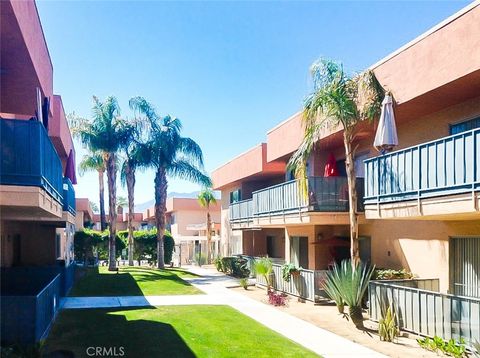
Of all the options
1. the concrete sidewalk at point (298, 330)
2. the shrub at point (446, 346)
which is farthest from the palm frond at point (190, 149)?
the shrub at point (446, 346)

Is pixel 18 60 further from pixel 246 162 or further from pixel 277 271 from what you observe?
pixel 246 162

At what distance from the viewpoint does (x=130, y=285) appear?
74.5ft

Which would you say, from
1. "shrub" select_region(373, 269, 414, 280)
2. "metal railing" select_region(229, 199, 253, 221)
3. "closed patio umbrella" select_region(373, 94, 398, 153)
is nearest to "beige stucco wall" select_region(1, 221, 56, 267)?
"metal railing" select_region(229, 199, 253, 221)

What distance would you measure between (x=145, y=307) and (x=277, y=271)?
6402mm

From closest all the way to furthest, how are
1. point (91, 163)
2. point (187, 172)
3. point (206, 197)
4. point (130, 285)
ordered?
1. point (130, 285)
2. point (187, 172)
3. point (91, 163)
4. point (206, 197)

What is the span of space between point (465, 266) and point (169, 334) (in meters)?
7.71

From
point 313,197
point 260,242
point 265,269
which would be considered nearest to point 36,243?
point 265,269

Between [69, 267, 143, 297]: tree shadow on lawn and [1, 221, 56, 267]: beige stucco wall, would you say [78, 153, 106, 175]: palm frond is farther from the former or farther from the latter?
[1, 221, 56, 267]: beige stucco wall

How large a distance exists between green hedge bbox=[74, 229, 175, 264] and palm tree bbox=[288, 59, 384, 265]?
2409 cm

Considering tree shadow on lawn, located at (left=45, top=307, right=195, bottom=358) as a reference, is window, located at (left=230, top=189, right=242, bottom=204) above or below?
above

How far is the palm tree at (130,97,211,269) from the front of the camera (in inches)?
1352

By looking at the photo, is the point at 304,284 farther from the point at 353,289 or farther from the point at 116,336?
the point at 116,336

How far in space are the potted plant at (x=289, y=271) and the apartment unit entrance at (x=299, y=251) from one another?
269 centimetres

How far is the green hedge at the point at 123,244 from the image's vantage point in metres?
36.0
